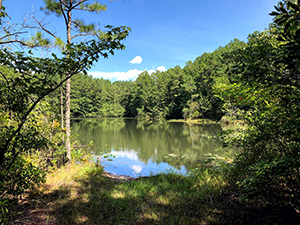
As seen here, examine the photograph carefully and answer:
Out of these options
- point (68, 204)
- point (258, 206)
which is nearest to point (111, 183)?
point (68, 204)

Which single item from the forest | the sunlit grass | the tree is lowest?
the sunlit grass

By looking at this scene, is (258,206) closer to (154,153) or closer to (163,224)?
(163,224)

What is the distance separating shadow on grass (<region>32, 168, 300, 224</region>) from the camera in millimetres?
2760

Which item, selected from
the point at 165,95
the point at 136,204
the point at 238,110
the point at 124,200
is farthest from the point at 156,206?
the point at 165,95

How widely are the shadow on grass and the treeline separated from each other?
92.5 feet

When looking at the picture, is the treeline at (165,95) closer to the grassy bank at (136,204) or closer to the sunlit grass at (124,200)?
the sunlit grass at (124,200)

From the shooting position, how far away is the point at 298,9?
4.00 feet

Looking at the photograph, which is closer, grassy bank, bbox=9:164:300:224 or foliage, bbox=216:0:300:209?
foliage, bbox=216:0:300:209

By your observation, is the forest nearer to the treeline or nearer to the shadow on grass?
the shadow on grass

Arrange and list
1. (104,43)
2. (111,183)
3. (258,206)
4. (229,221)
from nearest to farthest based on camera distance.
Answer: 1. (104,43)
2. (229,221)
3. (258,206)
4. (111,183)

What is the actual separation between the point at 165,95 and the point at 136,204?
4255 centimetres

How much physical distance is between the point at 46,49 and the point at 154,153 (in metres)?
8.24

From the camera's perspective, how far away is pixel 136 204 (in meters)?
3.50

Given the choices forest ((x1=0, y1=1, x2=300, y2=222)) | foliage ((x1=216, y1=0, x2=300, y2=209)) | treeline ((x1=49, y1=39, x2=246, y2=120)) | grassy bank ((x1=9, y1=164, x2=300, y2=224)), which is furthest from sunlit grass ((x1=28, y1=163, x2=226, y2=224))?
treeline ((x1=49, y1=39, x2=246, y2=120))
